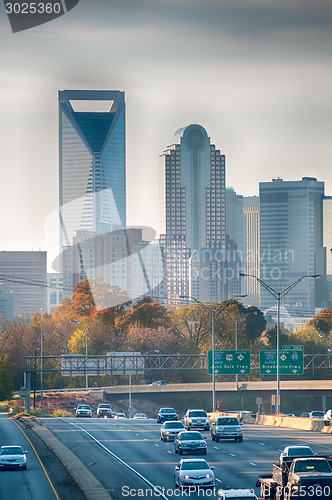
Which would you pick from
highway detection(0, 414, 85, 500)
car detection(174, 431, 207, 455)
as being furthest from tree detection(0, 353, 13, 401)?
car detection(174, 431, 207, 455)

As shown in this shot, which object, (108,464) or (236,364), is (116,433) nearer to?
(108,464)

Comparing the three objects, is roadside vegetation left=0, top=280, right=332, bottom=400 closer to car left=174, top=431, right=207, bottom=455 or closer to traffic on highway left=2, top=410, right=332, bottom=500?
traffic on highway left=2, top=410, right=332, bottom=500

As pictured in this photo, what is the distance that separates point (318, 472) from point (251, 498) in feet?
13.5

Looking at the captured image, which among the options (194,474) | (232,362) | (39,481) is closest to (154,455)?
(39,481)

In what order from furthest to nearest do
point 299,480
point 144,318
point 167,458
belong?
1. point 144,318
2. point 167,458
3. point 299,480

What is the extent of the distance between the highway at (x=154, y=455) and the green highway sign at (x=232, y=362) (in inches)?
983

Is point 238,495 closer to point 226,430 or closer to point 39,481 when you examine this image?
point 39,481

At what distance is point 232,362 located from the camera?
372ft

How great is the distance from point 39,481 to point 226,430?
21.1 m

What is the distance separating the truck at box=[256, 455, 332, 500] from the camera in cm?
3609

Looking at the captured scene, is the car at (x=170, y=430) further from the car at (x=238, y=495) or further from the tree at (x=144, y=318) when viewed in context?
the tree at (x=144, y=318)

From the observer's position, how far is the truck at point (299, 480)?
36.1 m

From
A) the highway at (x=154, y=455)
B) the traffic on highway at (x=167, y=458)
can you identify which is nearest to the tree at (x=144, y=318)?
the traffic on highway at (x=167, y=458)

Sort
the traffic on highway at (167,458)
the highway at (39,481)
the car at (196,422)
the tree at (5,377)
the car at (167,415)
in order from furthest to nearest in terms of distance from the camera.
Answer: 1. the tree at (5,377)
2. the car at (167,415)
3. the car at (196,422)
4. the highway at (39,481)
5. the traffic on highway at (167,458)
